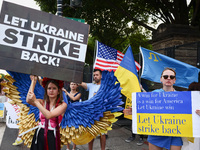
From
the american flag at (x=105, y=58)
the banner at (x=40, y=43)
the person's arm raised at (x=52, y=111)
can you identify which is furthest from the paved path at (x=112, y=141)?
the banner at (x=40, y=43)

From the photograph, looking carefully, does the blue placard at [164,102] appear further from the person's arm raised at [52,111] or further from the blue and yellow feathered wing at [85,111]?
the person's arm raised at [52,111]

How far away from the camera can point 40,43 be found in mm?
2375

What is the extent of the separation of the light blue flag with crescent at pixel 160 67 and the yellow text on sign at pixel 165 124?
143 centimetres

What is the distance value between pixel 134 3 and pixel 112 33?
363 centimetres

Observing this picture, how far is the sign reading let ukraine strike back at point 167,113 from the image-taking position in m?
2.46

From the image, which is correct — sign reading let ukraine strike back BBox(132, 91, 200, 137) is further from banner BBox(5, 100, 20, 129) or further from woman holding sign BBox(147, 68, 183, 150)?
banner BBox(5, 100, 20, 129)

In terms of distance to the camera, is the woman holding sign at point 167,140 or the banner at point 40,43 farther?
the woman holding sign at point 167,140

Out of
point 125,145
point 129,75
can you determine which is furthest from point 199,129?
point 125,145

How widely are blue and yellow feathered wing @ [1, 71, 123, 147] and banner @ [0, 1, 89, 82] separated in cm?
40

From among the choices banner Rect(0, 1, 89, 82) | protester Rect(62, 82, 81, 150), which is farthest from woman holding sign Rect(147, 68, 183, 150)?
protester Rect(62, 82, 81, 150)

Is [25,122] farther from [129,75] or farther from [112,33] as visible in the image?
[112,33]

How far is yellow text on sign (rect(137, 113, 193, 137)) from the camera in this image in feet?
8.15

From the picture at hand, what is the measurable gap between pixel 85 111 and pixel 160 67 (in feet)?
7.19

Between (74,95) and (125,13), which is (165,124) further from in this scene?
(125,13)
